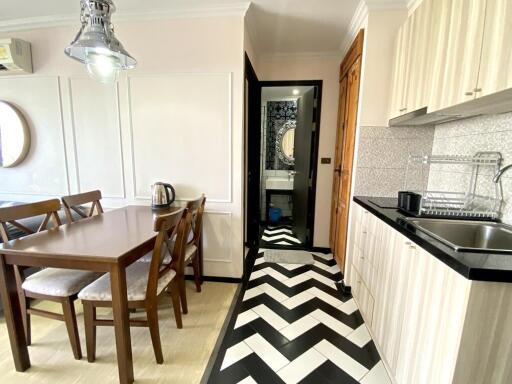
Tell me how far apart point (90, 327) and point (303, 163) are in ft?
9.09

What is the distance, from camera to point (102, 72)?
1747 mm

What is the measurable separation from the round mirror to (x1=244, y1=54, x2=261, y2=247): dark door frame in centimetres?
241

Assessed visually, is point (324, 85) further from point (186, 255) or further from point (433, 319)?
point (433, 319)

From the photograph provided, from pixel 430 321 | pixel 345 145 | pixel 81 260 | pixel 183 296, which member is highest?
pixel 345 145

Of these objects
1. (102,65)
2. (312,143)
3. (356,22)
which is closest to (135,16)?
(102,65)

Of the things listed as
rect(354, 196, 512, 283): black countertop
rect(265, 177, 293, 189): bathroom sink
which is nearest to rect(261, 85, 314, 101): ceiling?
rect(265, 177, 293, 189): bathroom sink

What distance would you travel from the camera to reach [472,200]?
1533 millimetres

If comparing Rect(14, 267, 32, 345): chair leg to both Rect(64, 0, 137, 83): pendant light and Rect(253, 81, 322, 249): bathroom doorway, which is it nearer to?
Rect(64, 0, 137, 83): pendant light

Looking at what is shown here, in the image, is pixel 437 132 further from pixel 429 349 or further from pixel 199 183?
pixel 199 183

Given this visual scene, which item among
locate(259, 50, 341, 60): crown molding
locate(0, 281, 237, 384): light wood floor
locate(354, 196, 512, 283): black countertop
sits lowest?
locate(0, 281, 237, 384): light wood floor

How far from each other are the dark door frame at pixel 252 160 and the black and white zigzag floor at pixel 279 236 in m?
0.30

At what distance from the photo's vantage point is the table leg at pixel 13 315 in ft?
4.35

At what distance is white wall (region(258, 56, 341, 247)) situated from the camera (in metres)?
2.95

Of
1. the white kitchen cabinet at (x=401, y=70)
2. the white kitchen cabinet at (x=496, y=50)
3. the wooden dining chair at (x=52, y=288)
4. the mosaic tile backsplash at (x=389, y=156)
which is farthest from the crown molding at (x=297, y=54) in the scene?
the wooden dining chair at (x=52, y=288)
